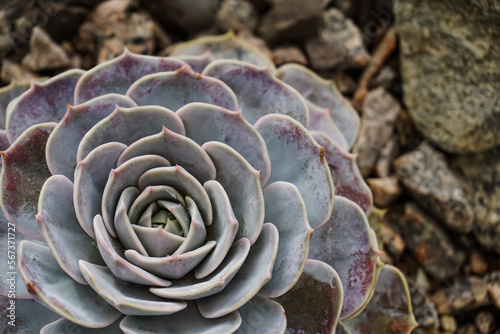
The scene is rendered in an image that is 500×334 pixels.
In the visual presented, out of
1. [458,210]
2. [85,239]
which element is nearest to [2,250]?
[85,239]

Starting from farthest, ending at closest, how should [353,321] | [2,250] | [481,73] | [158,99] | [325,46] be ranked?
[325,46] → [481,73] → [353,321] → [158,99] → [2,250]

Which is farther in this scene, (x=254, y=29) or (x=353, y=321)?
(x=254, y=29)

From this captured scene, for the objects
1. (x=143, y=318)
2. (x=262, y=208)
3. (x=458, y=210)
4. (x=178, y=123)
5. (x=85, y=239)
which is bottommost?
(x=458, y=210)

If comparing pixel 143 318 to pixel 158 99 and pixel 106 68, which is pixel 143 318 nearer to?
pixel 158 99

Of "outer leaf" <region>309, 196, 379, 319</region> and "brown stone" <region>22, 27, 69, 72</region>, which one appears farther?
"brown stone" <region>22, 27, 69, 72</region>

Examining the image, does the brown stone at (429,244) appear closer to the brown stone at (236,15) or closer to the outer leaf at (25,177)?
the brown stone at (236,15)

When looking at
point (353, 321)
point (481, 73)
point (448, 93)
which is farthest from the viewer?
point (448, 93)

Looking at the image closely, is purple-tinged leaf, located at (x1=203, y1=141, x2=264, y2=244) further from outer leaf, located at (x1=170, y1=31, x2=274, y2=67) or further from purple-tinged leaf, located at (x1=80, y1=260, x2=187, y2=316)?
outer leaf, located at (x1=170, y1=31, x2=274, y2=67)

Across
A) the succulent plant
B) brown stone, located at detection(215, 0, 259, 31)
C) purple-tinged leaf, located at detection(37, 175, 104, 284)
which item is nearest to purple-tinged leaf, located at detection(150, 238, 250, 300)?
the succulent plant
